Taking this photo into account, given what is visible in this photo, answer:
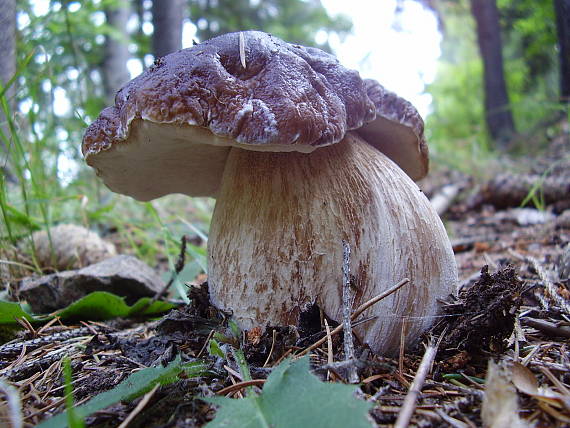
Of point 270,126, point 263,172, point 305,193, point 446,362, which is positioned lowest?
point 446,362

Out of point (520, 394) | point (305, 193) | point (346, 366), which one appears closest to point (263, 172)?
point (305, 193)

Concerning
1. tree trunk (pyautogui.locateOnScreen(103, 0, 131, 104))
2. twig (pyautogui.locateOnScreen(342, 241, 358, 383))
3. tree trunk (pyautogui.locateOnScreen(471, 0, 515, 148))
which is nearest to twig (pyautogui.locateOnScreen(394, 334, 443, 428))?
twig (pyautogui.locateOnScreen(342, 241, 358, 383))

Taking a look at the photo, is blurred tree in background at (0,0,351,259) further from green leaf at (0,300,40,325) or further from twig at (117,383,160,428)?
twig at (117,383,160,428)

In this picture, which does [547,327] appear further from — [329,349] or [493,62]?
[493,62]

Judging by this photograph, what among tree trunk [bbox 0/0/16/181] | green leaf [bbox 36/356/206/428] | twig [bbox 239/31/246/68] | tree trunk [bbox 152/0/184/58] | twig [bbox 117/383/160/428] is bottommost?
→ twig [bbox 117/383/160/428]

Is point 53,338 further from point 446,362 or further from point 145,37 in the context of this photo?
point 145,37

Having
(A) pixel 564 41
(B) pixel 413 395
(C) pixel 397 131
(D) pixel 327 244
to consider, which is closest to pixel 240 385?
(B) pixel 413 395
